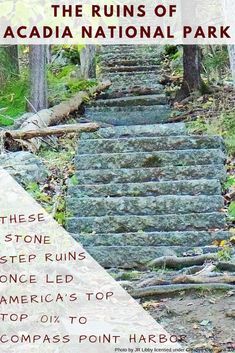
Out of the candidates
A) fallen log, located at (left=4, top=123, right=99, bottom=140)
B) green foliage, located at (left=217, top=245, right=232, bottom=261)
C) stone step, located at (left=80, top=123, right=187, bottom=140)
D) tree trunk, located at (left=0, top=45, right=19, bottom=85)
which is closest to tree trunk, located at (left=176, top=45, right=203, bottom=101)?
stone step, located at (left=80, top=123, right=187, bottom=140)

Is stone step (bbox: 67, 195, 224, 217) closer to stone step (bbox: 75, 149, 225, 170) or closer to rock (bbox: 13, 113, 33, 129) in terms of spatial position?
stone step (bbox: 75, 149, 225, 170)

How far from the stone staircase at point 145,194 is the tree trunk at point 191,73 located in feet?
7.23

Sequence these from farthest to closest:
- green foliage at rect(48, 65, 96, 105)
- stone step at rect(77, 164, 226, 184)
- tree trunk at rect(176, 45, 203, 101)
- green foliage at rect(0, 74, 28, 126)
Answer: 1. green foliage at rect(48, 65, 96, 105)
2. tree trunk at rect(176, 45, 203, 101)
3. green foliage at rect(0, 74, 28, 126)
4. stone step at rect(77, 164, 226, 184)

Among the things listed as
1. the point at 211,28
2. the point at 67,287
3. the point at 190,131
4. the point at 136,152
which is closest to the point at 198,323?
the point at 67,287

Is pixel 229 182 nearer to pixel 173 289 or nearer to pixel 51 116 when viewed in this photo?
pixel 173 289

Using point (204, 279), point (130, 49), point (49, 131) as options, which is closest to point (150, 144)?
point (49, 131)

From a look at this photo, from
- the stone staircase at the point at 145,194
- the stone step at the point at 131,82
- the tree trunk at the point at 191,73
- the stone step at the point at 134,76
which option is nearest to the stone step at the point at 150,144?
the stone staircase at the point at 145,194

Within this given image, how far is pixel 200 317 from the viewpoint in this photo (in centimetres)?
390

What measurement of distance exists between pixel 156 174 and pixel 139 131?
3.81ft

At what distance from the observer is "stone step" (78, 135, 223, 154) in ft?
22.8

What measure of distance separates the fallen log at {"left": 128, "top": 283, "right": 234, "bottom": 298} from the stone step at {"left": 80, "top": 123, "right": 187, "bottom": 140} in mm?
3374

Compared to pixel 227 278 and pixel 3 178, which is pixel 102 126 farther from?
pixel 227 278

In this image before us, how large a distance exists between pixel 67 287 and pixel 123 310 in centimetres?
46

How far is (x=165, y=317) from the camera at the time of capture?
3965 millimetres
